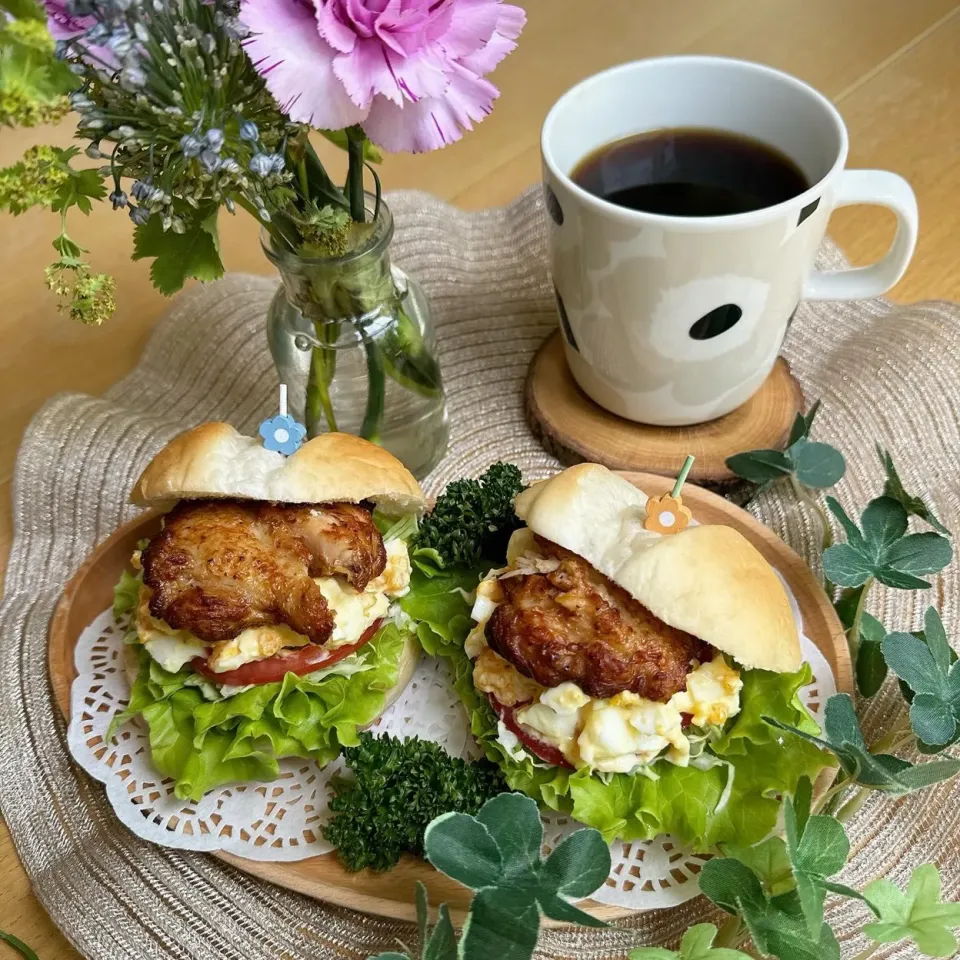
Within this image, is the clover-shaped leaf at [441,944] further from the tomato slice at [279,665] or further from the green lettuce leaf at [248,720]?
the tomato slice at [279,665]

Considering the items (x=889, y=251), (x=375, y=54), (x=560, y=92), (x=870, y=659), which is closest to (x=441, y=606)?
(x=870, y=659)

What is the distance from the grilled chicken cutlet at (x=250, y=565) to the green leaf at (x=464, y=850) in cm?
35

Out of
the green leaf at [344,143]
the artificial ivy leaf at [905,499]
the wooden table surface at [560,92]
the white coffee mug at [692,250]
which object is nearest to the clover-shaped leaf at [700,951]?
the artificial ivy leaf at [905,499]

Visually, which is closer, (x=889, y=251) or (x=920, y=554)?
(x=920, y=554)

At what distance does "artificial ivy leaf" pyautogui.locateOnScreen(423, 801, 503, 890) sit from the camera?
2.71 ft

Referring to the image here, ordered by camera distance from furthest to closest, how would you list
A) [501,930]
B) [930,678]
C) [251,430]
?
[251,430] → [930,678] → [501,930]

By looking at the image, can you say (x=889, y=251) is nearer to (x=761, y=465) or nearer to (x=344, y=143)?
(x=761, y=465)

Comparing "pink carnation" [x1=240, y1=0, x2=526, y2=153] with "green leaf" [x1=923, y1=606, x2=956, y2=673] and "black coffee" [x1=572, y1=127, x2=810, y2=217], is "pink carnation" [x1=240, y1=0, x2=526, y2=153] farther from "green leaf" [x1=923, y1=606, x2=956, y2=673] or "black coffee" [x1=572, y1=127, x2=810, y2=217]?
"green leaf" [x1=923, y1=606, x2=956, y2=673]

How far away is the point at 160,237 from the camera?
1.04m

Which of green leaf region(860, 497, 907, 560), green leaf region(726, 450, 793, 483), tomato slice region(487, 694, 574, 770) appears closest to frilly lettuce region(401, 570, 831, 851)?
tomato slice region(487, 694, 574, 770)

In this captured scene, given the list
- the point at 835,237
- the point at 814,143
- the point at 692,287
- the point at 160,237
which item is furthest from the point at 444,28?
the point at 835,237

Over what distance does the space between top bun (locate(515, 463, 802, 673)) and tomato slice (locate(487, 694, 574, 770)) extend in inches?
8.1

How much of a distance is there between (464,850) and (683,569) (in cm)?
40

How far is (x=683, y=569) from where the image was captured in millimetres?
1044
